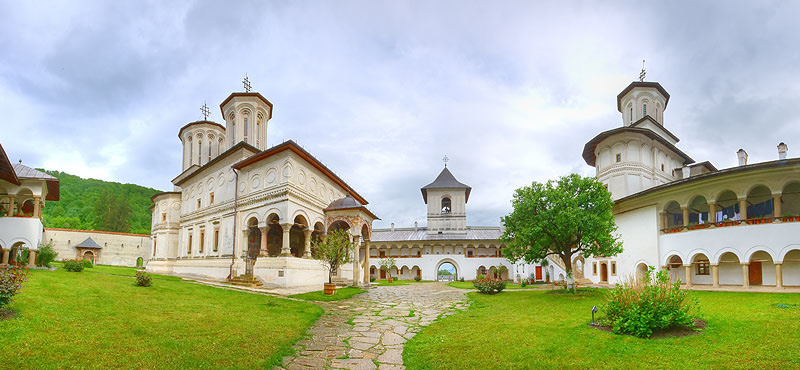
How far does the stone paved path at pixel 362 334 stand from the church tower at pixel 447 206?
3089 cm

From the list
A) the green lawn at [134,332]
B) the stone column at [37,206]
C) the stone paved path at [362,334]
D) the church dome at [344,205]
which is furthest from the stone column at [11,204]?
the stone paved path at [362,334]

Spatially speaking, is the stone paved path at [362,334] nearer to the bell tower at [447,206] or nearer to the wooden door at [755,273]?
the wooden door at [755,273]

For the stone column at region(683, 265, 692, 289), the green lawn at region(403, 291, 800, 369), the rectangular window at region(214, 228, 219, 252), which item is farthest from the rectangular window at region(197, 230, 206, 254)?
the stone column at region(683, 265, 692, 289)

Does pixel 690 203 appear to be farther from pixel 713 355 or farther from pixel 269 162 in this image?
pixel 269 162

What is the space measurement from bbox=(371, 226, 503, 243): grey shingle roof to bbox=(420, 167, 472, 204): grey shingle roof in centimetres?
404

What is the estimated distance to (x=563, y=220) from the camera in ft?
53.5

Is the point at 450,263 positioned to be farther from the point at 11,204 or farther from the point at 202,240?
the point at 11,204

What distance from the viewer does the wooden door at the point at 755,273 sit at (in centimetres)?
1780

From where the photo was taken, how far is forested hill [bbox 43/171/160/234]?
51.9 m

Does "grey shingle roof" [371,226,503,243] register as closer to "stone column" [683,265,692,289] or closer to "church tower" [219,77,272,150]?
"church tower" [219,77,272,150]

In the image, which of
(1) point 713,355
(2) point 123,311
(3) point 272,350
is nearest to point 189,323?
(2) point 123,311

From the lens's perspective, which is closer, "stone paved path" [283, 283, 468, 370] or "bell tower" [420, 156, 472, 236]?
"stone paved path" [283, 283, 468, 370]

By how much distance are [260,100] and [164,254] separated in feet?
45.0

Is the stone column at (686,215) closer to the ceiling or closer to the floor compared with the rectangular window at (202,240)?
closer to the ceiling
